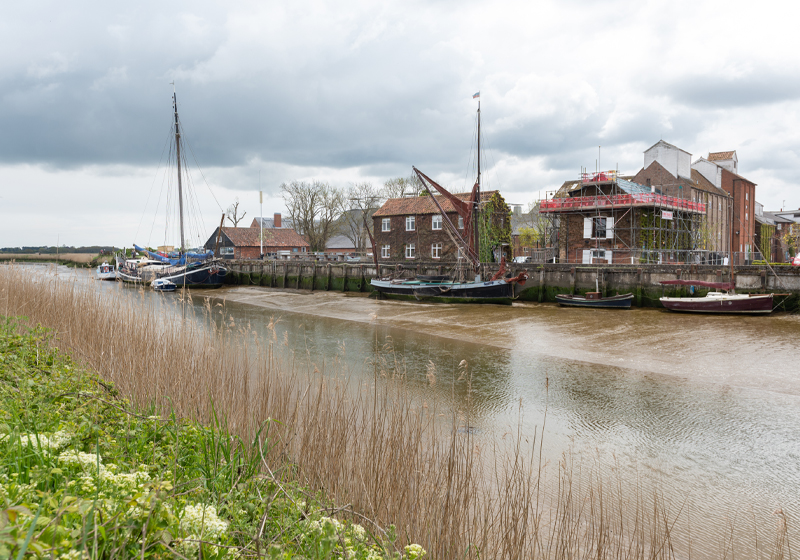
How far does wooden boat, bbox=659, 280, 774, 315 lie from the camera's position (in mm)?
23219

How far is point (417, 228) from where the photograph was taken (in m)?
49.3

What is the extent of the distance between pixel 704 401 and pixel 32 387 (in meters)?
11.7

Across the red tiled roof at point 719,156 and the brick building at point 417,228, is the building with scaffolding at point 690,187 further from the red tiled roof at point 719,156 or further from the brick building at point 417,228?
the brick building at point 417,228

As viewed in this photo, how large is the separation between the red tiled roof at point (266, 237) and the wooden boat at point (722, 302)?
5535cm

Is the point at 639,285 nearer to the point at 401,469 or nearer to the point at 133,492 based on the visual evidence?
the point at 401,469

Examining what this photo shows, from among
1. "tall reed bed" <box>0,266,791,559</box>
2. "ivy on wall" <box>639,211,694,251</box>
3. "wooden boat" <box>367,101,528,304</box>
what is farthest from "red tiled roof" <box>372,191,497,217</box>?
"tall reed bed" <box>0,266,791,559</box>

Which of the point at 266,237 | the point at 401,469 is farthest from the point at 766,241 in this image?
the point at 401,469

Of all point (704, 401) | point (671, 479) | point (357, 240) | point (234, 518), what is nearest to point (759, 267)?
point (704, 401)

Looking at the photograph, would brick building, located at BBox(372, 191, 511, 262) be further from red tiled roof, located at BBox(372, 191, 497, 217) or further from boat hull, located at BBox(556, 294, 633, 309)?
boat hull, located at BBox(556, 294, 633, 309)

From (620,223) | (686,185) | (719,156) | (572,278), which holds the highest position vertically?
(719,156)

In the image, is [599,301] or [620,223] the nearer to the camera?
[599,301]

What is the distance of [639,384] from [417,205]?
3902 cm

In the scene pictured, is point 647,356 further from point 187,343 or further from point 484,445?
point 187,343

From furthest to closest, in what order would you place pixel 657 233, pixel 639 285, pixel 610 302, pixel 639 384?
pixel 657 233 → pixel 639 285 → pixel 610 302 → pixel 639 384
